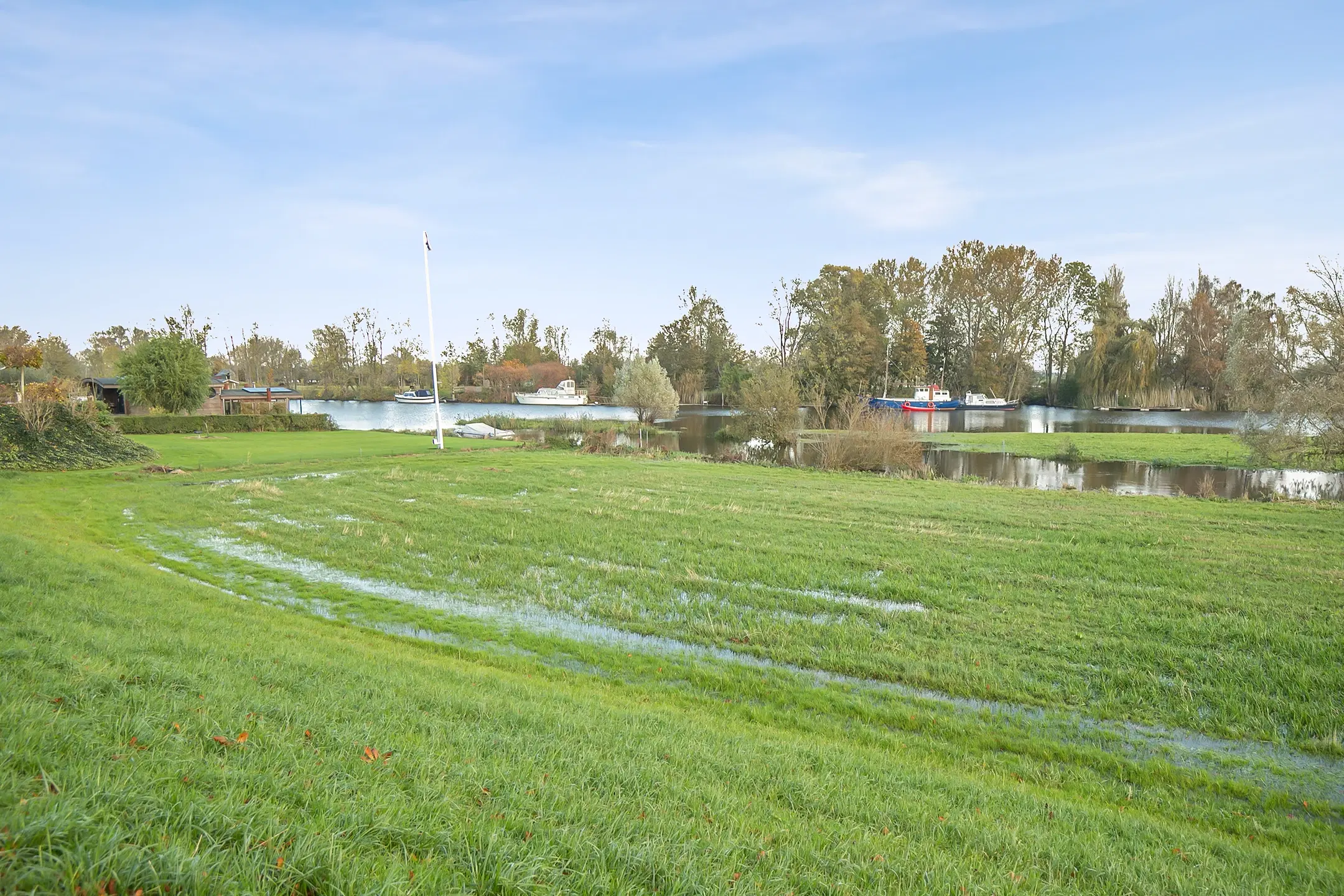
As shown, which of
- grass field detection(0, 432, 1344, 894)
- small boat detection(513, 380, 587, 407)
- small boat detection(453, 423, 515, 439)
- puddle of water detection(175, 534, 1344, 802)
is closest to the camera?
grass field detection(0, 432, 1344, 894)

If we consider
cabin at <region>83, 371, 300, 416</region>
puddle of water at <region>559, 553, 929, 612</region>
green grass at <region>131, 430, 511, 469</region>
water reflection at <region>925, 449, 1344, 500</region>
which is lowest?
puddle of water at <region>559, 553, 929, 612</region>

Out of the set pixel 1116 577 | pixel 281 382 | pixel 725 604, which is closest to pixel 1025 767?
pixel 725 604

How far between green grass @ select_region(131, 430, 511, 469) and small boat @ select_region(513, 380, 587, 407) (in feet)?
165

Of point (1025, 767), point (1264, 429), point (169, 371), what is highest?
point (169, 371)

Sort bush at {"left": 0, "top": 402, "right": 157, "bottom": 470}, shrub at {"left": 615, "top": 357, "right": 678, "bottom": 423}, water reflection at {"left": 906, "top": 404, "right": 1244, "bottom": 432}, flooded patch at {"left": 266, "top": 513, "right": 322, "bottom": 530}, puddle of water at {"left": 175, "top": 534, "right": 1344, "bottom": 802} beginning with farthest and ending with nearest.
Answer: shrub at {"left": 615, "top": 357, "right": 678, "bottom": 423}, water reflection at {"left": 906, "top": 404, "right": 1244, "bottom": 432}, bush at {"left": 0, "top": 402, "right": 157, "bottom": 470}, flooded patch at {"left": 266, "top": 513, "right": 322, "bottom": 530}, puddle of water at {"left": 175, "top": 534, "right": 1344, "bottom": 802}

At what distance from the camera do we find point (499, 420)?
52.7 metres

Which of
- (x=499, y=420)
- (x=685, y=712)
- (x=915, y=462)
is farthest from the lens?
(x=499, y=420)

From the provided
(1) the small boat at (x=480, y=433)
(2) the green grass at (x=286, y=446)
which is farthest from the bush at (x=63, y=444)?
(1) the small boat at (x=480, y=433)

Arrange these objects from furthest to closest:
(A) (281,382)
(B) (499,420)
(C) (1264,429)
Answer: (A) (281,382) < (B) (499,420) < (C) (1264,429)

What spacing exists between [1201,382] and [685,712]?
91735 millimetres

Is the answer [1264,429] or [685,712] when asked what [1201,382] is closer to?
[1264,429]

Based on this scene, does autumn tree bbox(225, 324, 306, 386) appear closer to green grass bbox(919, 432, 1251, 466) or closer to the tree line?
the tree line

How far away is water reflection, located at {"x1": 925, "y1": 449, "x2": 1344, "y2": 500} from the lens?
23975 millimetres

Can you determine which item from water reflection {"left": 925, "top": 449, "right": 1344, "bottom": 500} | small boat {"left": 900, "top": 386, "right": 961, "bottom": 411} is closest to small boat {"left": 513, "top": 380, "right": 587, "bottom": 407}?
small boat {"left": 900, "top": 386, "right": 961, "bottom": 411}
